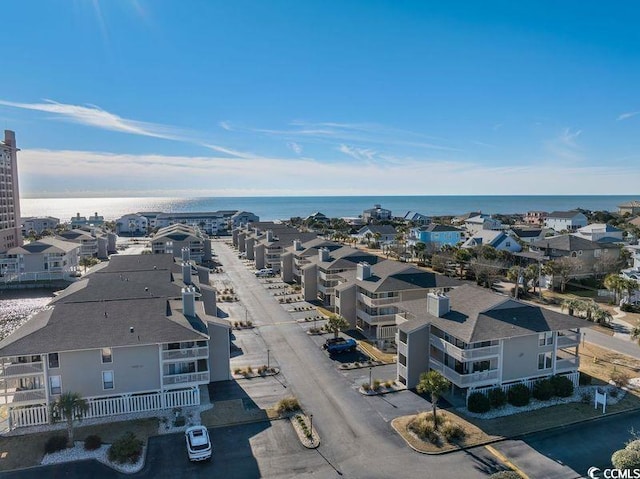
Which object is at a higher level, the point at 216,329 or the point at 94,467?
the point at 216,329

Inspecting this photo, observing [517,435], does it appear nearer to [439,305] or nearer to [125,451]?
[439,305]

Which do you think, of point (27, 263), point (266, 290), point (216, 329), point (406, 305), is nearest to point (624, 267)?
point (406, 305)

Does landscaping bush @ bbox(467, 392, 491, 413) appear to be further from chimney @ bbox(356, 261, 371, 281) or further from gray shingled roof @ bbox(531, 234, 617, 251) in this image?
gray shingled roof @ bbox(531, 234, 617, 251)

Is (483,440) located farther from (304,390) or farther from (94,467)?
(94,467)

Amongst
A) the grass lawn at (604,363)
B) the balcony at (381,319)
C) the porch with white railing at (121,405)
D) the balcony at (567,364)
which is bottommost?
the grass lawn at (604,363)

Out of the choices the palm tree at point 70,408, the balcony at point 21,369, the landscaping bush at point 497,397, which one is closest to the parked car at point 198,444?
the palm tree at point 70,408

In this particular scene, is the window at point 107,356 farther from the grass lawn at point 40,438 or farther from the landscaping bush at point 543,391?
the landscaping bush at point 543,391
